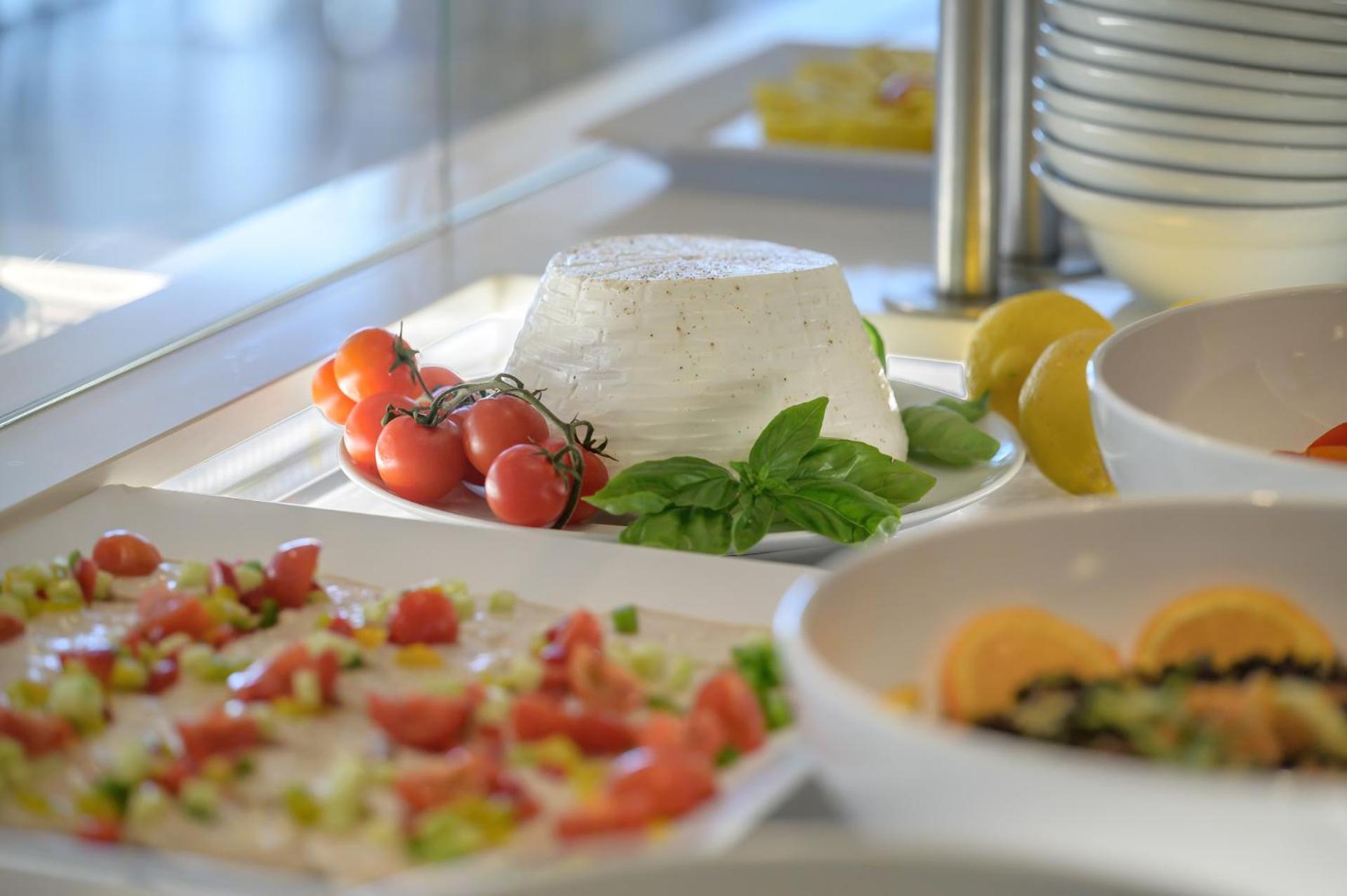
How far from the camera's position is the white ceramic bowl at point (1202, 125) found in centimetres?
123

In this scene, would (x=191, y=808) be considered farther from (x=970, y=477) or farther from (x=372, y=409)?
(x=970, y=477)

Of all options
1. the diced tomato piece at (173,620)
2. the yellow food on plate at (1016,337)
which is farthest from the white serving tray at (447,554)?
the yellow food on plate at (1016,337)

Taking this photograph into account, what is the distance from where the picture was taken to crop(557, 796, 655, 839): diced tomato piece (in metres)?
0.53

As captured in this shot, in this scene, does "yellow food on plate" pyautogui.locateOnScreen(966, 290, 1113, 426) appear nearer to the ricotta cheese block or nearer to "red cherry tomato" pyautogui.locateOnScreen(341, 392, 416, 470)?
the ricotta cheese block

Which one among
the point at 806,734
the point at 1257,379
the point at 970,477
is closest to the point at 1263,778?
the point at 806,734

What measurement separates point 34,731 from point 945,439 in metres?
0.62

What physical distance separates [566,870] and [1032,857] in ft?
0.32

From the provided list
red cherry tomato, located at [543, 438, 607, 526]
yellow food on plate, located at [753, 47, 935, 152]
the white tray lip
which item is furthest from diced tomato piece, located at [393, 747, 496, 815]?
yellow food on plate, located at [753, 47, 935, 152]

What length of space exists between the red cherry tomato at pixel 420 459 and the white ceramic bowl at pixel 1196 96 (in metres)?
0.64

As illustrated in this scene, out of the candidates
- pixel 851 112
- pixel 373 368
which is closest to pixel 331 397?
pixel 373 368

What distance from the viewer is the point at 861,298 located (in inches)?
59.5

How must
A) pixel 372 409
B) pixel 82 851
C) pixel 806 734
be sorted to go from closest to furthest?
pixel 806 734 < pixel 82 851 < pixel 372 409

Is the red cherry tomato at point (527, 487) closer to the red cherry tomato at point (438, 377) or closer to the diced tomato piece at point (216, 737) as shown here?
the red cherry tomato at point (438, 377)

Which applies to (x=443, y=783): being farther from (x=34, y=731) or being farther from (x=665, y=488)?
(x=665, y=488)
